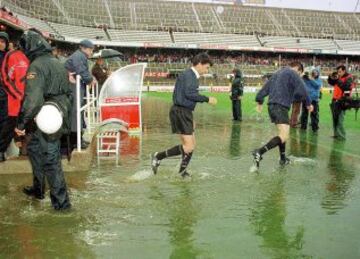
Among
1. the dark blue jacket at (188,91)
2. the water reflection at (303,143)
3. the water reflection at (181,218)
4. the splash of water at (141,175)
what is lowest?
the water reflection at (303,143)

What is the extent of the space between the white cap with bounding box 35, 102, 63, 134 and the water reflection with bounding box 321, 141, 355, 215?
302 centimetres

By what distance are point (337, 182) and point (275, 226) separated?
249 centimetres

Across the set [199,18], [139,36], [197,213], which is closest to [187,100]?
[197,213]

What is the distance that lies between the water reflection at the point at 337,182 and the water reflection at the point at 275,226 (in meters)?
0.52

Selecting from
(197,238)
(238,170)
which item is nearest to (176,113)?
(238,170)

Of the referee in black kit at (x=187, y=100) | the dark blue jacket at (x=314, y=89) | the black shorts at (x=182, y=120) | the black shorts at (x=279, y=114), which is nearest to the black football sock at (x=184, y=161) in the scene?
the referee in black kit at (x=187, y=100)

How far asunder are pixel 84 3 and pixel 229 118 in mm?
43644

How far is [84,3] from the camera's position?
57125 millimetres

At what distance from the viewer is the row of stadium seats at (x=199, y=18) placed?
2180 inches

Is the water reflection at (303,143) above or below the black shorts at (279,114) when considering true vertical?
below

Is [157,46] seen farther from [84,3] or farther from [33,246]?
[33,246]

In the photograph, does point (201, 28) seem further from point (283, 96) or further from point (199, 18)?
point (283, 96)

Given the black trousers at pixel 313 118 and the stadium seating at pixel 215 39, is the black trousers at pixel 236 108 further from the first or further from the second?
the stadium seating at pixel 215 39

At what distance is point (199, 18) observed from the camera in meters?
61.9
